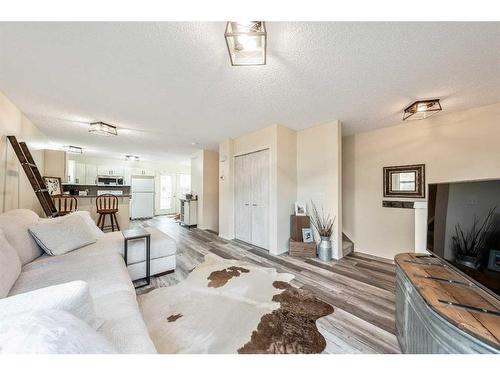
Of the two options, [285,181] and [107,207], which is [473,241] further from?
[107,207]

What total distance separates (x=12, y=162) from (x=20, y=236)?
1720mm

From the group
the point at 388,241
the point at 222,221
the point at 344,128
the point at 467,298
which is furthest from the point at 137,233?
the point at 388,241

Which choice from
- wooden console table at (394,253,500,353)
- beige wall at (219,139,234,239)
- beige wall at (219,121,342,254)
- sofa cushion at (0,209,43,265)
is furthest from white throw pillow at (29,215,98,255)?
wooden console table at (394,253,500,353)

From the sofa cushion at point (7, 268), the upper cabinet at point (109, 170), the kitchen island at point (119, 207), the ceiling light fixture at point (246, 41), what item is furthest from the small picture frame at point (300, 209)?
the upper cabinet at point (109, 170)

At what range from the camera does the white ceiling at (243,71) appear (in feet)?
4.26

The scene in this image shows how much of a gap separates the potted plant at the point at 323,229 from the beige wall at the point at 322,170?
0.25 ft

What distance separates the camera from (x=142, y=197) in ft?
24.2

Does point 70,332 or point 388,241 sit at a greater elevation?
point 70,332

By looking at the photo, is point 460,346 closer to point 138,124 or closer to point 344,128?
point 344,128

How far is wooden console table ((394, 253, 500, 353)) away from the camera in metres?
0.71

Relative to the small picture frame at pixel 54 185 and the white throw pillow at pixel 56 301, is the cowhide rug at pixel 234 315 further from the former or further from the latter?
the small picture frame at pixel 54 185

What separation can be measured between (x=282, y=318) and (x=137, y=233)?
187 centimetres

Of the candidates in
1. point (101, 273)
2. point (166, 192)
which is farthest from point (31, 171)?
point (166, 192)
